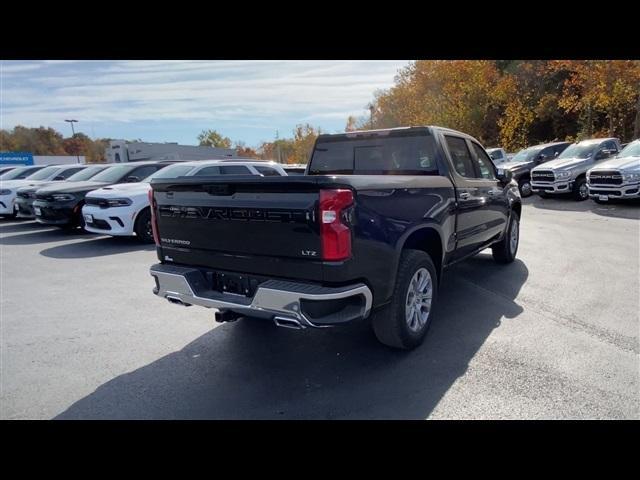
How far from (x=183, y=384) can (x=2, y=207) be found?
43.2 feet

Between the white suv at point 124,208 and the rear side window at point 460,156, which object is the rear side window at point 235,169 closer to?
the white suv at point 124,208

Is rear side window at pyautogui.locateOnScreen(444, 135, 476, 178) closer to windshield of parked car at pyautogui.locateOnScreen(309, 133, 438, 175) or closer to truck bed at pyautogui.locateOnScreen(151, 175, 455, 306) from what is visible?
windshield of parked car at pyautogui.locateOnScreen(309, 133, 438, 175)

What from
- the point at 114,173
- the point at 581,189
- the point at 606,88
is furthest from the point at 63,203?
the point at 606,88

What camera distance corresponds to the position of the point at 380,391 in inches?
122

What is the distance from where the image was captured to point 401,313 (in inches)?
137

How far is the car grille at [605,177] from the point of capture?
11816mm

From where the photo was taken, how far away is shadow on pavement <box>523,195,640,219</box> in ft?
37.6

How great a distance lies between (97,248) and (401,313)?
7.58 metres

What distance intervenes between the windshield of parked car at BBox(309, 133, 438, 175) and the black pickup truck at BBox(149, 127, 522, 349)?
17 mm

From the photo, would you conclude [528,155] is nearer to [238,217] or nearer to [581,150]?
[581,150]

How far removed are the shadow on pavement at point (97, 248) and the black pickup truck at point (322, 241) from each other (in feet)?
17.2
